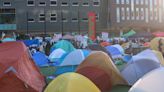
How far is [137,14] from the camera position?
61.7 meters

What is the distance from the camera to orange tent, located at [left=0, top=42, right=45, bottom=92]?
979cm

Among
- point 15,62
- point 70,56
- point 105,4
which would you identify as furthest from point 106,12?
point 15,62

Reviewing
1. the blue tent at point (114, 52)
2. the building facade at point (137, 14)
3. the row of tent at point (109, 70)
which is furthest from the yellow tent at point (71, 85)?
the building facade at point (137, 14)

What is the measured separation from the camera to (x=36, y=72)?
11570 mm

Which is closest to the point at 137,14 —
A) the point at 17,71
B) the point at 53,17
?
the point at 53,17

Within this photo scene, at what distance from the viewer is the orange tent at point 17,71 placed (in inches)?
385

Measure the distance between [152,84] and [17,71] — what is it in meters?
4.51

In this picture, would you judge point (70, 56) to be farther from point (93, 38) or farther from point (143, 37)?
point (143, 37)

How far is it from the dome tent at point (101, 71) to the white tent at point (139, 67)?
27 cm

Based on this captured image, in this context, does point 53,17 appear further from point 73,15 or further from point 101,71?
point 101,71

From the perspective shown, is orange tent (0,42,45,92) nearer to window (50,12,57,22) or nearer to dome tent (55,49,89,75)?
dome tent (55,49,89,75)

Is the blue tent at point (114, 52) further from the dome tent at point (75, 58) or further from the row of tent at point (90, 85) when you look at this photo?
the row of tent at point (90, 85)

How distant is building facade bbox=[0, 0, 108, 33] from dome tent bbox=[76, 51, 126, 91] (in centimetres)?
4190

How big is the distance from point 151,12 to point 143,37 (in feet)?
85.2
